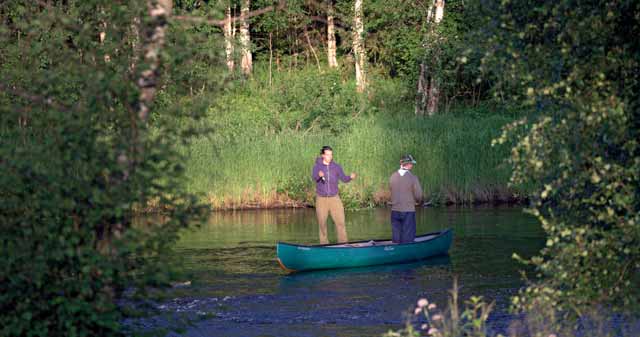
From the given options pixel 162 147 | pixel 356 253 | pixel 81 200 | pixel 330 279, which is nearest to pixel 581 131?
pixel 162 147

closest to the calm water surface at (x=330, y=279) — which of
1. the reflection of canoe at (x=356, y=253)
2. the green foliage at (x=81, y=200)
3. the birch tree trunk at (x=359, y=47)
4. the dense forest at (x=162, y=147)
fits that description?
the reflection of canoe at (x=356, y=253)

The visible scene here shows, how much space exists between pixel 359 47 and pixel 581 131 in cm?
2948

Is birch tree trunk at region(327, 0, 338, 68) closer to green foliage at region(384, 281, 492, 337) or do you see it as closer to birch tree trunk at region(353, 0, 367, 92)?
birch tree trunk at region(353, 0, 367, 92)

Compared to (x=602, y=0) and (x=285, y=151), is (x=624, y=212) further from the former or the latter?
(x=285, y=151)

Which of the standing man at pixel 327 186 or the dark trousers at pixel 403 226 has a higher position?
the standing man at pixel 327 186

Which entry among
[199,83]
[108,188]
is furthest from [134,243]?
[199,83]

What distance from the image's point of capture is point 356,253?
17.3m

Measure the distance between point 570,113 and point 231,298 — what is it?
7.81 metres

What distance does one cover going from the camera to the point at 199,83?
26.6ft

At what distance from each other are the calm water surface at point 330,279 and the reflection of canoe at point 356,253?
0.55 ft

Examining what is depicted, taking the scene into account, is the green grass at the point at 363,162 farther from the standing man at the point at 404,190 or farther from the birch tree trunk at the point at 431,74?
the standing man at the point at 404,190

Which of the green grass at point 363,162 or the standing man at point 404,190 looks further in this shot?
the green grass at point 363,162

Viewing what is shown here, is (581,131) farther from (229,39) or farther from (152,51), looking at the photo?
(229,39)

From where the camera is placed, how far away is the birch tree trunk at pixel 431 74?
34188 mm
